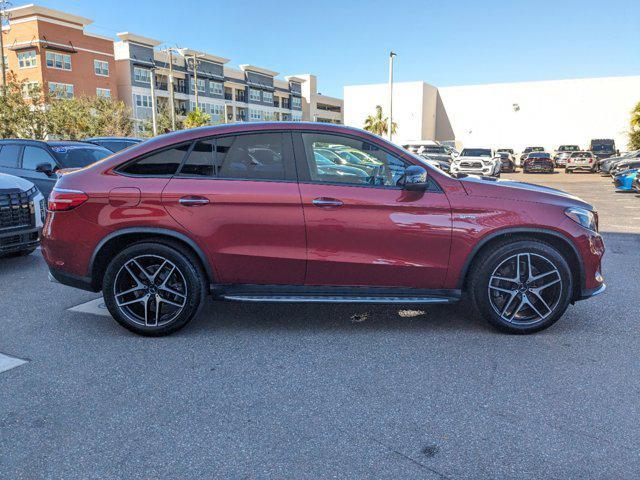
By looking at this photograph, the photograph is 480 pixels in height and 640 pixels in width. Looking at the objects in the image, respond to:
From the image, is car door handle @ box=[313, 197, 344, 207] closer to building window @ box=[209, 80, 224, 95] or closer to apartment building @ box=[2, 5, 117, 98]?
apartment building @ box=[2, 5, 117, 98]

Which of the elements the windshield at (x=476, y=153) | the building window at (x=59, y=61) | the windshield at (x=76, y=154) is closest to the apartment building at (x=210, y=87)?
the building window at (x=59, y=61)

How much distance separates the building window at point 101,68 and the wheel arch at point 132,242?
194 ft

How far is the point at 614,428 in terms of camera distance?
107 inches

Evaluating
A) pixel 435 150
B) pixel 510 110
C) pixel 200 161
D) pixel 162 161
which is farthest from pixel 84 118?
pixel 510 110

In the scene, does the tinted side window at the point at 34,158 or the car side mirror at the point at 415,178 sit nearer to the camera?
the car side mirror at the point at 415,178

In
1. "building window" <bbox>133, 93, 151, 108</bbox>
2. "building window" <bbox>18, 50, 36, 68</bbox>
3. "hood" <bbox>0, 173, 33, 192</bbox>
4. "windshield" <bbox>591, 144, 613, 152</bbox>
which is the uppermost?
"building window" <bbox>18, 50, 36, 68</bbox>

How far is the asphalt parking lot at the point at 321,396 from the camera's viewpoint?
245cm

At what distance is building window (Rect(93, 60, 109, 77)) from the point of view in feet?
181

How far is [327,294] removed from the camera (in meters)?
4.03

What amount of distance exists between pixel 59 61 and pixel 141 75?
429 inches

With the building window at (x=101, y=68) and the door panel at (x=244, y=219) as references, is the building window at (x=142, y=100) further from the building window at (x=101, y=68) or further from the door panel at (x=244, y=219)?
the door panel at (x=244, y=219)

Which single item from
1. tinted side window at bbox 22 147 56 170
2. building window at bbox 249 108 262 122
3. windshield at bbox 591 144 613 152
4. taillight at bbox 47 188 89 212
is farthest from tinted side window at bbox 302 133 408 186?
building window at bbox 249 108 262 122

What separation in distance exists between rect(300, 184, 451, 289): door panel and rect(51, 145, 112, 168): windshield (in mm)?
7370

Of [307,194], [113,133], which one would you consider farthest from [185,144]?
[113,133]
